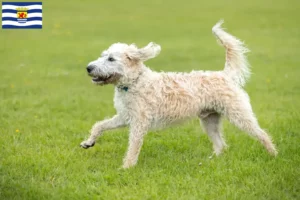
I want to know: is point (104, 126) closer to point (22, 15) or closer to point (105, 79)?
point (105, 79)

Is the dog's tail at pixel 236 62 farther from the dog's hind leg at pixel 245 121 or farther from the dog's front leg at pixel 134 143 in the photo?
the dog's front leg at pixel 134 143

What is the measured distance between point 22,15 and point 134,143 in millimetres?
6028

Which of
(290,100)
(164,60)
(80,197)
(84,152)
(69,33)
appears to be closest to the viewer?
(80,197)

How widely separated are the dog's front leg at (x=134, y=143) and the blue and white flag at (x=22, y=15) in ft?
17.7

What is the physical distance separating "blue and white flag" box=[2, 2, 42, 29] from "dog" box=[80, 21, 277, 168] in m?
5.08

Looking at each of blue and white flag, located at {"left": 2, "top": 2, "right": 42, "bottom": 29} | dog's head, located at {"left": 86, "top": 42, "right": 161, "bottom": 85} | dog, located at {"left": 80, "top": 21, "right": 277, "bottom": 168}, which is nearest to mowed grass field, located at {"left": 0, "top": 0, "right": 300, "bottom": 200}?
dog, located at {"left": 80, "top": 21, "right": 277, "bottom": 168}

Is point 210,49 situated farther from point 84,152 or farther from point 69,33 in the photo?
point 84,152

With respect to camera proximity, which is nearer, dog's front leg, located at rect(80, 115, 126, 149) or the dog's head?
the dog's head

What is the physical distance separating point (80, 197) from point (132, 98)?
1.67 meters

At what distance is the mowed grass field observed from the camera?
581cm

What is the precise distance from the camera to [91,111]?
10406 mm

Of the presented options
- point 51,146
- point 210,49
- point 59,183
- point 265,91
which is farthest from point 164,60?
point 59,183

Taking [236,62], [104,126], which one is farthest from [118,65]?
[236,62]

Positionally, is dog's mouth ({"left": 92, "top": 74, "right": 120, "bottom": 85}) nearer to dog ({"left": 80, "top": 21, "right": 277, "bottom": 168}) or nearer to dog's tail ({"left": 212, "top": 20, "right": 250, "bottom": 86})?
dog ({"left": 80, "top": 21, "right": 277, "bottom": 168})
